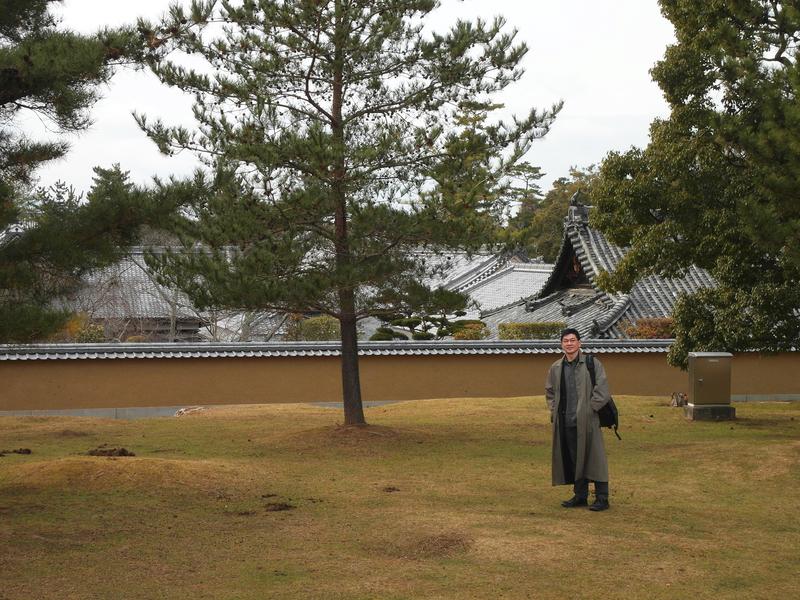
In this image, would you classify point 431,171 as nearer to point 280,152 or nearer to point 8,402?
point 280,152

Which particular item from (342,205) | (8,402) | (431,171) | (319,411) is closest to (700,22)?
(431,171)

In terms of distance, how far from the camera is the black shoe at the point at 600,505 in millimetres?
9367

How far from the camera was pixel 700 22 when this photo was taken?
15.0m

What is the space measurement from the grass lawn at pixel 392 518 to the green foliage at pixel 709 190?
5.94 feet

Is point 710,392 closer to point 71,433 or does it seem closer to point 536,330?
point 71,433

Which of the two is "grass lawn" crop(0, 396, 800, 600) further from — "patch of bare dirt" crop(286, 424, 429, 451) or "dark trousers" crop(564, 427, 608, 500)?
"dark trousers" crop(564, 427, 608, 500)

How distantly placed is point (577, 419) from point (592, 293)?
20.9 meters

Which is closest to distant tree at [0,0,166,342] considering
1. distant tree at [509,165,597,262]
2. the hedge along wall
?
the hedge along wall

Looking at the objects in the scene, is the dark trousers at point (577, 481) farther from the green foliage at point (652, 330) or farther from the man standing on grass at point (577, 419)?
the green foliage at point (652, 330)

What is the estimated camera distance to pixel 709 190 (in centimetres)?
1473

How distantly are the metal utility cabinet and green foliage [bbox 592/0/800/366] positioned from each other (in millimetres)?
389

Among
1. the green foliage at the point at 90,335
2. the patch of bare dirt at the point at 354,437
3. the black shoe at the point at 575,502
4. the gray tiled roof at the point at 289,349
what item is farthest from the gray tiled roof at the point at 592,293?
the black shoe at the point at 575,502

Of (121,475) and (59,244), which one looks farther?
(121,475)

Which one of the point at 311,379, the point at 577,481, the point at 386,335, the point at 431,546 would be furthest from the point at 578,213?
the point at 431,546
